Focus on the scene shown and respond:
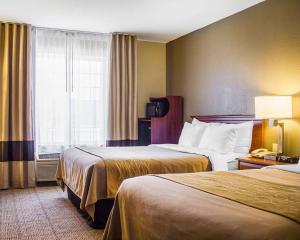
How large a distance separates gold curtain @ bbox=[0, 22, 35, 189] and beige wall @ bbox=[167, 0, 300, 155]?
2.54 m

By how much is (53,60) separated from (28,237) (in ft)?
10.6

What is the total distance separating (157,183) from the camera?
2.23 metres

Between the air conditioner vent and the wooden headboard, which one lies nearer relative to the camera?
the wooden headboard

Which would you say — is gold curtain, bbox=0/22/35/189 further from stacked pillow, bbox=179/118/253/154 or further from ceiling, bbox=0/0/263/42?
stacked pillow, bbox=179/118/253/154

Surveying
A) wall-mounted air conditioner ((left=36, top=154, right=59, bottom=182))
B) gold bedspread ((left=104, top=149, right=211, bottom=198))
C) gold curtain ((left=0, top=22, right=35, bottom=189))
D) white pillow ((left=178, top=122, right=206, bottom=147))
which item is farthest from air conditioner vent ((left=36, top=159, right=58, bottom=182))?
gold bedspread ((left=104, top=149, right=211, bottom=198))

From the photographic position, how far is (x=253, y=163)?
135 inches

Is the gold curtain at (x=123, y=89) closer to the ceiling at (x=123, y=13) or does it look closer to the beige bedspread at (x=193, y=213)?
the ceiling at (x=123, y=13)

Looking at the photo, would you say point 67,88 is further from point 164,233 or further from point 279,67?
point 164,233

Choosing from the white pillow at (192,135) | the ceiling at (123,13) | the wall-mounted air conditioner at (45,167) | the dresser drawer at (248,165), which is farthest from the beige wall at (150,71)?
the dresser drawer at (248,165)

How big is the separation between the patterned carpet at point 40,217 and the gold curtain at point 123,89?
59.6 inches

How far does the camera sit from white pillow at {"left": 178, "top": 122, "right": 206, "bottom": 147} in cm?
469

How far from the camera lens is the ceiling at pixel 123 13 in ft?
14.2

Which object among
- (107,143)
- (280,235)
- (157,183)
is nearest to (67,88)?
(107,143)

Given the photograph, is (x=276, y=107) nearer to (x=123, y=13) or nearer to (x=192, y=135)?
(x=192, y=135)
